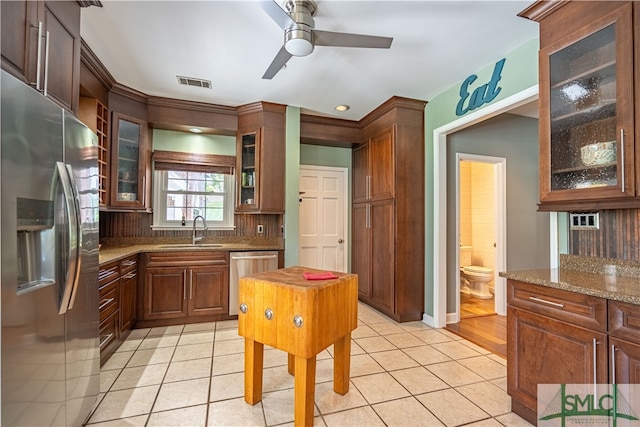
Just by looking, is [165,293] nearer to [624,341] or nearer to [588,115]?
A: [624,341]

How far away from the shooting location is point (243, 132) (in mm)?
3904

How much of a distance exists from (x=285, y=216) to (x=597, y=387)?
3141mm

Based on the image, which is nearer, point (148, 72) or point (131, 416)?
point (131, 416)

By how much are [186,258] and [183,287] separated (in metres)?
0.34

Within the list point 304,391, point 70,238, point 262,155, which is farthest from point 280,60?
point 304,391

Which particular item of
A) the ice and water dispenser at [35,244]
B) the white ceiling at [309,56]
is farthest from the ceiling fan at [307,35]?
the ice and water dispenser at [35,244]

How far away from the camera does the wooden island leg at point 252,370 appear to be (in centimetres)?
193

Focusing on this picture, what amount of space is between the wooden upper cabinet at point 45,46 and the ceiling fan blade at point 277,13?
1172 millimetres

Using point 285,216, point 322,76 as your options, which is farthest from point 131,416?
point 322,76

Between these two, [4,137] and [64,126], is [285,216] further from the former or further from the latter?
[4,137]

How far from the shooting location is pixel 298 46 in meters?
2.00

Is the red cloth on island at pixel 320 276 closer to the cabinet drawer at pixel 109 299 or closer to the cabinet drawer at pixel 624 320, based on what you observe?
the cabinet drawer at pixel 624 320

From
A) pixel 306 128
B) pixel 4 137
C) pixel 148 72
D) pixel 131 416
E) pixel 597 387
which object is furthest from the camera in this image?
pixel 306 128

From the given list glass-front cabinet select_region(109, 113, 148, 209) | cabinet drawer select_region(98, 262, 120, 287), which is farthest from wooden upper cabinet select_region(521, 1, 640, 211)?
glass-front cabinet select_region(109, 113, 148, 209)
